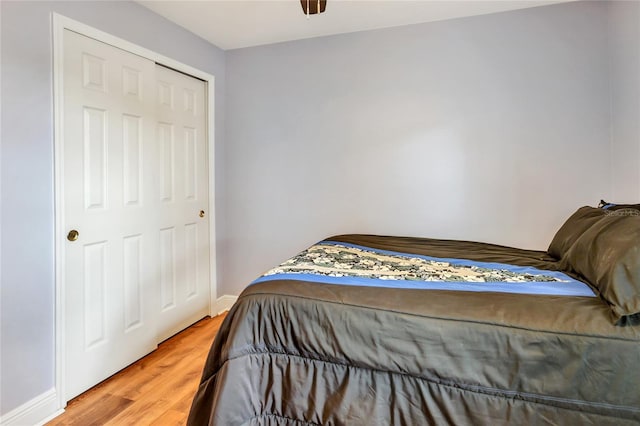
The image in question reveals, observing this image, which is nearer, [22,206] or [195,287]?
[22,206]

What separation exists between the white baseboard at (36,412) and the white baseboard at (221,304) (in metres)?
1.40

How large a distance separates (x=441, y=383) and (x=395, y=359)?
0.53 ft

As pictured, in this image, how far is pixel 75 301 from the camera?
1.90 m

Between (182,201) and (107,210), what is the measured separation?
2.28 ft

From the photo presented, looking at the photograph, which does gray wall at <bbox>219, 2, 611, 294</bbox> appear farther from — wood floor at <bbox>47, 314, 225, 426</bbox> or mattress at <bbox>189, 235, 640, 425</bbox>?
mattress at <bbox>189, 235, 640, 425</bbox>

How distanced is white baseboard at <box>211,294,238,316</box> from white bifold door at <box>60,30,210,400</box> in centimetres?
17

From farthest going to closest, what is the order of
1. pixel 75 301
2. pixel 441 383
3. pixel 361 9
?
1. pixel 361 9
2. pixel 75 301
3. pixel 441 383

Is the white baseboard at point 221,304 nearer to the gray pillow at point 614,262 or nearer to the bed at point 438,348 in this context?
the bed at point 438,348

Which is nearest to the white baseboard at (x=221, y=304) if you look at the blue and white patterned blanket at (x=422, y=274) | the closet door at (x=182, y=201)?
the closet door at (x=182, y=201)

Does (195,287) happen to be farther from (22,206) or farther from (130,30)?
(130,30)

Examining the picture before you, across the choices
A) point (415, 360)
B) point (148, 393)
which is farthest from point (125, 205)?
point (415, 360)

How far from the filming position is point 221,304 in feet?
10.6

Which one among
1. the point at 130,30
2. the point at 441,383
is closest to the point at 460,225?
the point at 441,383

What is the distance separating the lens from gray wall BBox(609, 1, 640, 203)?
1.96m
